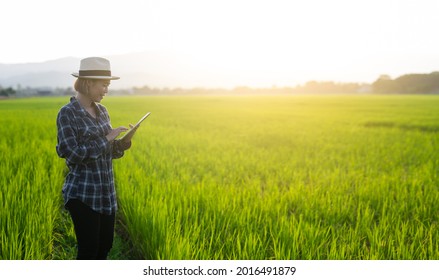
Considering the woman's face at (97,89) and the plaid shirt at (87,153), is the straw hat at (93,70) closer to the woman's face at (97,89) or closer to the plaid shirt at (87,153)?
the woman's face at (97,89)

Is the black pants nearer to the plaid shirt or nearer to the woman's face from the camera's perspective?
the plaid shirt

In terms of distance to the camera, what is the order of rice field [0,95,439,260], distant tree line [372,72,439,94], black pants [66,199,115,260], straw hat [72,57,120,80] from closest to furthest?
straw hat [72,57,120,80] < black pants [66,199,115,260] < rice field [0,95,439,260] < distant tree line [372,72,439,94]

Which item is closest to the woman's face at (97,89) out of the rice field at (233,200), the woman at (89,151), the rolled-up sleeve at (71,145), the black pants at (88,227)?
the woman at (89,151)

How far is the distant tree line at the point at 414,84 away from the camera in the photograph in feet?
16.5

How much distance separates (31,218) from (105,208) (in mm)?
687

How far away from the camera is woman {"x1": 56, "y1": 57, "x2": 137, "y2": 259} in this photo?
1.66 metres

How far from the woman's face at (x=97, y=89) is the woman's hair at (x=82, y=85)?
15 millimetres

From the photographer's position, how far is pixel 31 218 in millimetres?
2203

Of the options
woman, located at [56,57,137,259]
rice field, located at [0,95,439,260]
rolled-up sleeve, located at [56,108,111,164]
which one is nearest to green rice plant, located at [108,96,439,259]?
rice field, located at [0,95,439,260]

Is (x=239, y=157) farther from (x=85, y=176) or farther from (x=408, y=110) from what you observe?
(x=408, y=110)

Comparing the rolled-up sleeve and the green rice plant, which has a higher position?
the rolled-up sleeve

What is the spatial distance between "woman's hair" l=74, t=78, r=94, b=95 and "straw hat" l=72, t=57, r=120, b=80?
0.03 metres
